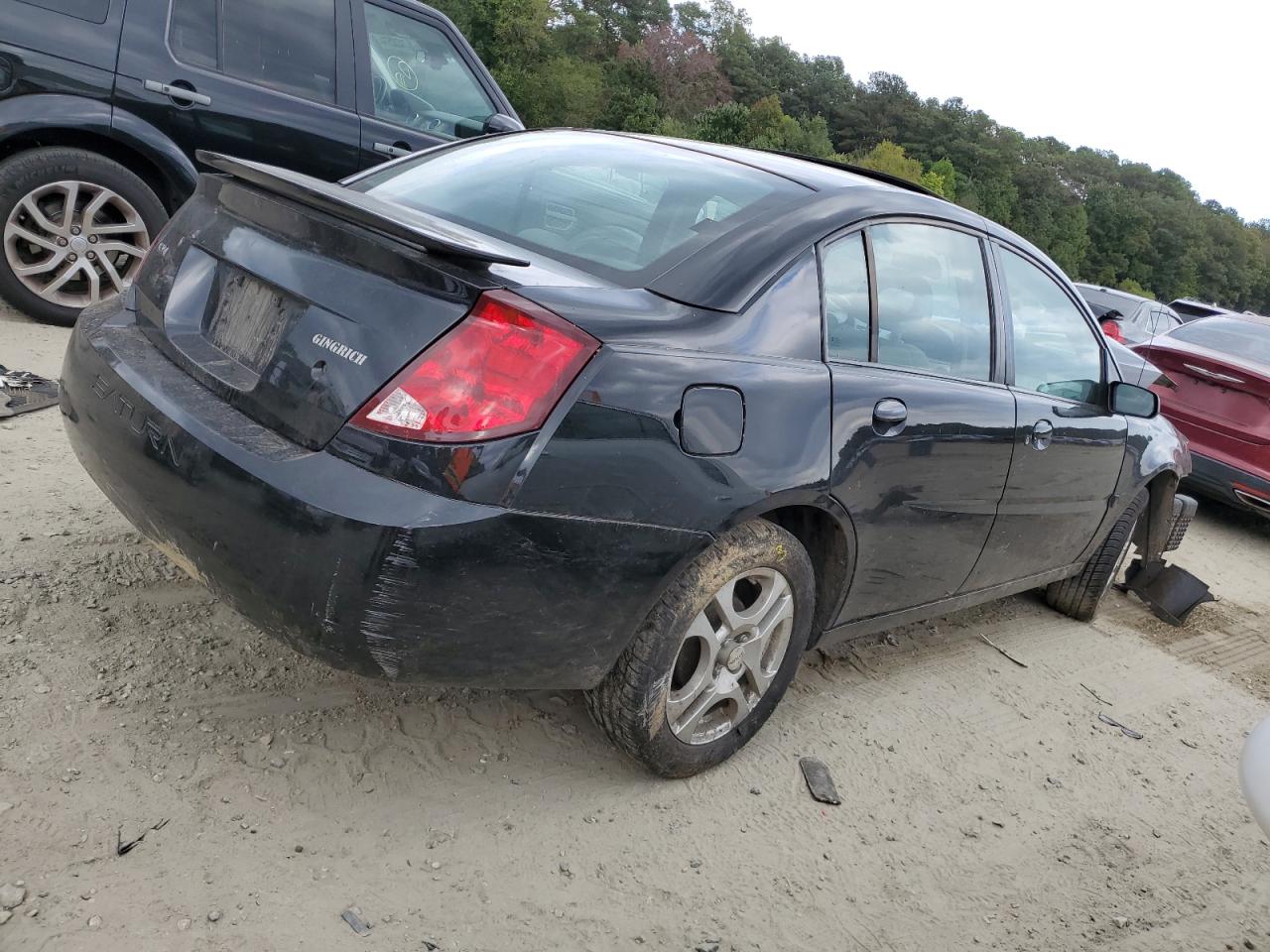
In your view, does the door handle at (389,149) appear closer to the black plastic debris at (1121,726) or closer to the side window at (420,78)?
the side window at (420,78)

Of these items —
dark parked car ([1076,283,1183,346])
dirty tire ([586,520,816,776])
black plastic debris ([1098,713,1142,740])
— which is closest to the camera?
dirty tire ([586,520,816,776])

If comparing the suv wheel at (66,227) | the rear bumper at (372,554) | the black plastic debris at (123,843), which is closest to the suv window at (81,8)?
the suv wheel at (66,227)

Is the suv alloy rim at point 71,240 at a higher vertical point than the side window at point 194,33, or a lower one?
lower

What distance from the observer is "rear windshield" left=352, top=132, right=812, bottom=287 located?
2.70m

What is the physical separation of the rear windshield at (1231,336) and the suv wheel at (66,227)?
23.4 ft

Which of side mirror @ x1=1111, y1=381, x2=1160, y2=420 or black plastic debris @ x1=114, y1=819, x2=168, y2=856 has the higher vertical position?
side mirror @ x1=1111, y1=381, x2=1160, y2=420

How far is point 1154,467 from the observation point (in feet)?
15.0

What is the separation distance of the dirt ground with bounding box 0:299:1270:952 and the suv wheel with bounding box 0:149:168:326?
180 cm

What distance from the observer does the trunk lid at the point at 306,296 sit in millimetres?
2162

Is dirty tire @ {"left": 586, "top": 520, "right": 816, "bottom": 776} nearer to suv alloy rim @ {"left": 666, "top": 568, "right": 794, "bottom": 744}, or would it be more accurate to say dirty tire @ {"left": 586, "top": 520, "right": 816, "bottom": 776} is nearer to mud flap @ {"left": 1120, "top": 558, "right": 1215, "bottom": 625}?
suv alloy rim @ {"left": 666, "top": 568, "right": 794, "bottom": 744}

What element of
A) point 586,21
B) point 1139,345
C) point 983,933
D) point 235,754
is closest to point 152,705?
point 235,754

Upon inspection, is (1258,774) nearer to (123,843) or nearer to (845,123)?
(123,843)

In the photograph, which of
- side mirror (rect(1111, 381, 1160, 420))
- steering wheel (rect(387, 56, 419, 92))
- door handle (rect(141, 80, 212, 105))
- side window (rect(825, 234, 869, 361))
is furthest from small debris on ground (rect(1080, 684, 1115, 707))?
door handle (rect(141, 80, 212, 105))

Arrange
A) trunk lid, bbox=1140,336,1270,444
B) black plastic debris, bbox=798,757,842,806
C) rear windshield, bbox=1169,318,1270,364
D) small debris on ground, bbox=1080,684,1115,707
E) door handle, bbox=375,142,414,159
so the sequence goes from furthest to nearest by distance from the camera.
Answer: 1. rear windshield, bbox=1169,318,1270,364
2. trunk lid, bbox=1140,336,1270,444
3. door handle, bbox=375,142,414,159
4. small debris on ground, bbox=1080,684,1115,707
5. black plastic debris, bbox=798,757,842,806
